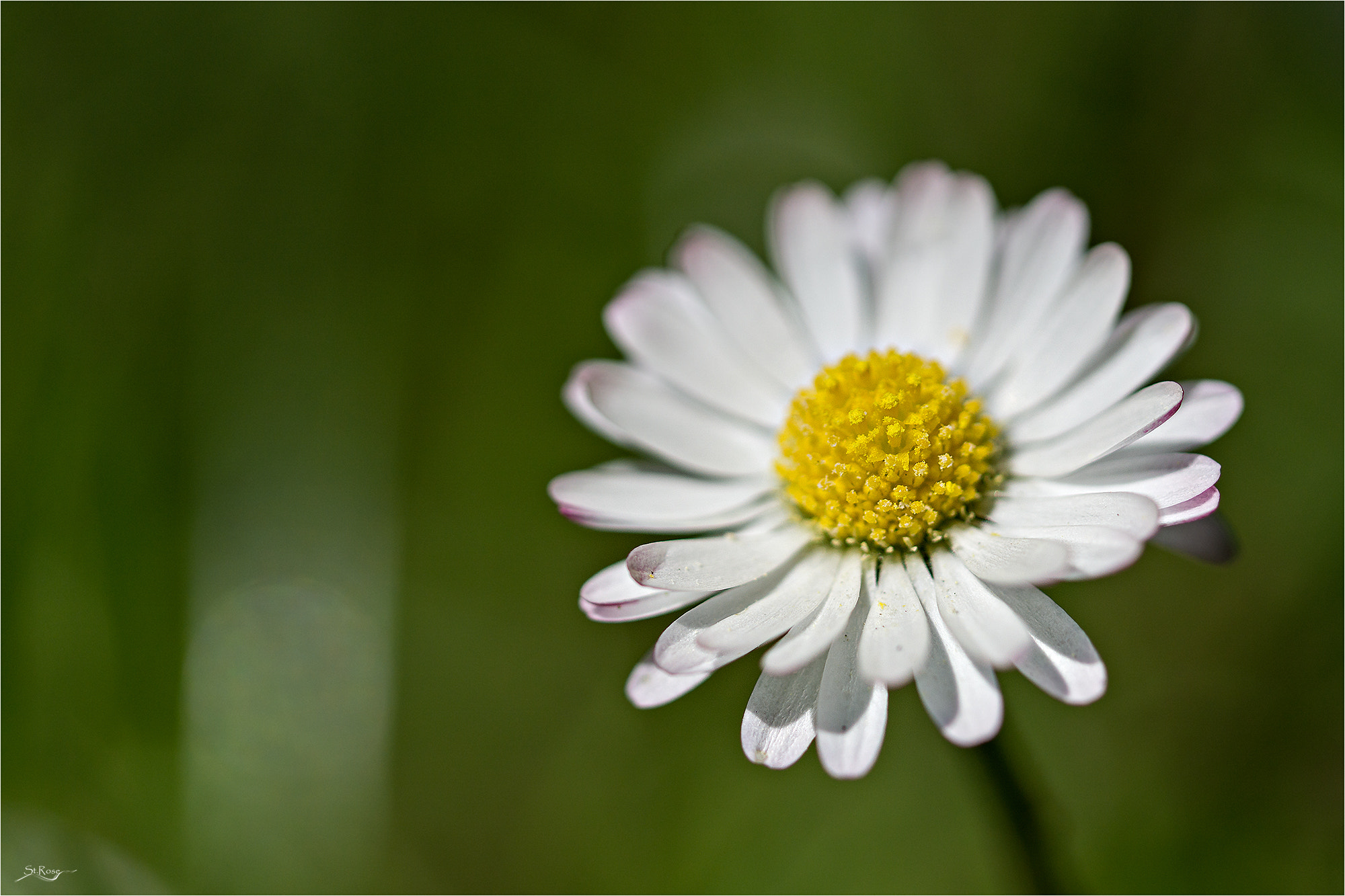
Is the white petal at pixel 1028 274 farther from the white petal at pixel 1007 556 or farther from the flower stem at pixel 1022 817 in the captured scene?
the flower stem at pixel 1022 817

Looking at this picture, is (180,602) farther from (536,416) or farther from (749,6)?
(749,6)

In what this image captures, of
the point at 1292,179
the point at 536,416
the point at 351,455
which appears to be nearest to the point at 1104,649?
the point at 1292,179

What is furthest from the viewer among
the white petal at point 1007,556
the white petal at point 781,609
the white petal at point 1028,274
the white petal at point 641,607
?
the white petal at point 1028,274

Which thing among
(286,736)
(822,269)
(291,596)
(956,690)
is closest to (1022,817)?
(956,690)

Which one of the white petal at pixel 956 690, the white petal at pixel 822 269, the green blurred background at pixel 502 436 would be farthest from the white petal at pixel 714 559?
the green blurred background at pixel 502 436

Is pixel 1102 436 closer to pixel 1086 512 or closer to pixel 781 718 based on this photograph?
pixel 1086 512
